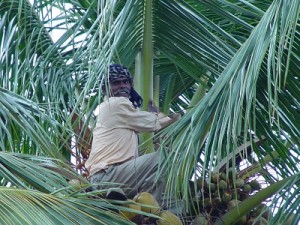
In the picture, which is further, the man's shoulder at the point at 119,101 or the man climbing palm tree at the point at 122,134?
the man's shoulder at the point at 119,101

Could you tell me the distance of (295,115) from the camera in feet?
17.1

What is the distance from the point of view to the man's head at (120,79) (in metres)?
5.89

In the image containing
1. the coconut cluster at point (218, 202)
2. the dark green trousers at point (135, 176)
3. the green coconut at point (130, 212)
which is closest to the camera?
the green coconut at point (130, 212)

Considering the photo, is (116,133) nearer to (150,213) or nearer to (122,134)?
(122,134)

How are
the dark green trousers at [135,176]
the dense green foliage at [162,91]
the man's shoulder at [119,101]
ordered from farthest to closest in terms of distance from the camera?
the man's shoulder at [119,101] < the dark green trousers at [135,176] < the dense green foliage at [162,91]

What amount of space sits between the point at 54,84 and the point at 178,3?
1.11 meters

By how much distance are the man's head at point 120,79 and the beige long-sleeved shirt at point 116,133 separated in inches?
2.6

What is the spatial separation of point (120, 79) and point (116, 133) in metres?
0.31

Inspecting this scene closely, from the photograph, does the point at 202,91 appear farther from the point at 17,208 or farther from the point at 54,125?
the point at 17,208

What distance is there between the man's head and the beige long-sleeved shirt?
0.07 m

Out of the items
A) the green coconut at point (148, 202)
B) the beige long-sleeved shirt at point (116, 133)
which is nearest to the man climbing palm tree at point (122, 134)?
the beige long-sleeved shirt at point (116, 133)

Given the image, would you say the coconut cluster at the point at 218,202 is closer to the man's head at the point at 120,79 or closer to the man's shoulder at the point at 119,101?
the man's shoulder at the point at 119,101

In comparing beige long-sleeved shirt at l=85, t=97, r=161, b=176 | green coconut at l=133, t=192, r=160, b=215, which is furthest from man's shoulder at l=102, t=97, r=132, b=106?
green coconut at l=133, t=192, r=160, b=215

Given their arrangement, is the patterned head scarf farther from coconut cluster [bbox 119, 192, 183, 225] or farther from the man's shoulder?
coconut cluster [bbox 119, 192, 183, 225]
